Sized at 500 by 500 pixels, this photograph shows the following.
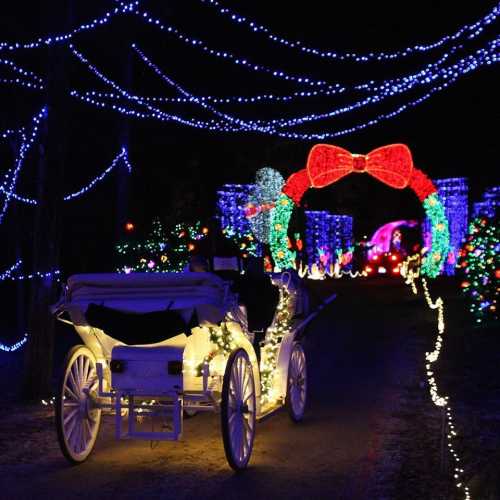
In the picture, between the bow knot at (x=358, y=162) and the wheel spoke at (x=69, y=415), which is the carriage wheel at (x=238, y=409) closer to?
the wheel spoke at (x=69, y=415)

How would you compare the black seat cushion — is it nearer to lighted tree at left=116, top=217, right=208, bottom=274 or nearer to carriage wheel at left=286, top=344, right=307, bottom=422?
carriage wheel at left=286, top=344, right=307, bottom=422

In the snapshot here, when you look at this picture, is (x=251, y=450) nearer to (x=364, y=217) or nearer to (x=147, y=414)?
(x=147, y=414)

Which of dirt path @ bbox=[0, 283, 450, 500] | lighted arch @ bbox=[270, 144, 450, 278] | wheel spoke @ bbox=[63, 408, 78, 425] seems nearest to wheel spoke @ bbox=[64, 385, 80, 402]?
wheel spoke @ bbox=[63, 408, 78, 425]

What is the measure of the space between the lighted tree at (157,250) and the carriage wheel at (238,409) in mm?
11958

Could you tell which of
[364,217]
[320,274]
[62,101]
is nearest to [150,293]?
[62,101]

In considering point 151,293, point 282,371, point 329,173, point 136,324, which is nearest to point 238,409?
point 136,324

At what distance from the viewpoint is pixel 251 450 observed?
26.5 feet

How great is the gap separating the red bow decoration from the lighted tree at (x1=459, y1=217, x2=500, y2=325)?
46.7ft

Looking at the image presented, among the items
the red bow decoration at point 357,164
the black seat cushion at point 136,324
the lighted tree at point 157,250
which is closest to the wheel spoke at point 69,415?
the black seat cushion at point 136,324

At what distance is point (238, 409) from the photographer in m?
7.90

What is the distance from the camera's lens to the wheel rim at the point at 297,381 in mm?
9719

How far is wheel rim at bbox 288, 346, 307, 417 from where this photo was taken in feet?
31.9

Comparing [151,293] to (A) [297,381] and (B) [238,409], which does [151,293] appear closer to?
(B) [238,409]

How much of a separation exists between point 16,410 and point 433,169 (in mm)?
44000
